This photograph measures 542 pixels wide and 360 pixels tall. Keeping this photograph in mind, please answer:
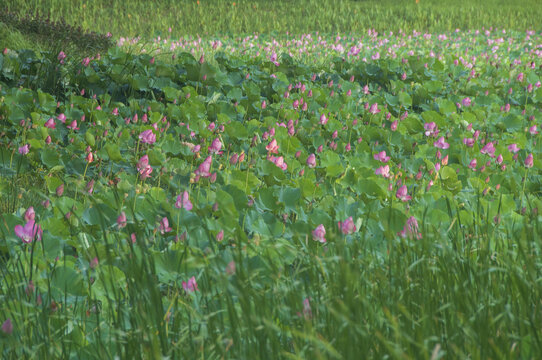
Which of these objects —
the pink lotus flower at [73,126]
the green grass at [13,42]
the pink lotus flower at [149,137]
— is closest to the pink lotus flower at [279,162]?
the pink lotus flower at [149,137]

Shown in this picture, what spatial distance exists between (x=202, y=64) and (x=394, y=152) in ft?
6.67

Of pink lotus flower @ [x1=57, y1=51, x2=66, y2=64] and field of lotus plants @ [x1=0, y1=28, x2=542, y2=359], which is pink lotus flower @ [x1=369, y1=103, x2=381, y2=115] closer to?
field of lotus plants @ [x1=0, y1=28, x2=542, y2=359]

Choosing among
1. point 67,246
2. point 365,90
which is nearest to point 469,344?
point 67,246

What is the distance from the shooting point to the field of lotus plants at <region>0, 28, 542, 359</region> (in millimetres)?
1569

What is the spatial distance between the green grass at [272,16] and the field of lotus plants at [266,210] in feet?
22.5

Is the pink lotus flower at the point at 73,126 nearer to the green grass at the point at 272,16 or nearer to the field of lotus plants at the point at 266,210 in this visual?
the field of lotus plants at the point at 266,210

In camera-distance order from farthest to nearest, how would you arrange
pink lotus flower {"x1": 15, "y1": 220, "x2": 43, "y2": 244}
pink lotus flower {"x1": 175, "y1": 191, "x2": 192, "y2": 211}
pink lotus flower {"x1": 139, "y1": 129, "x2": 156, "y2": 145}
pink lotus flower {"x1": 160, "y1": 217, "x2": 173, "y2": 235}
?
pink lotus flower {"x1": 139, "y1": 129, "x2": 156, "y2": 145} < pink lotus flower {"x1": 160, "y1": 217, "x2": 173, "y2": 235} < pink lotus flower {"x1": 175, "y1": 191, "x2": 192, "y2": 211} < pink lotus flower {"x1": 15, "y1": 220, "x2": 43, "y2": 244}

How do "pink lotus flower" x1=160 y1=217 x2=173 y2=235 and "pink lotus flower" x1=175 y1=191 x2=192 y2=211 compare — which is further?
"pink lotus flower" x1=160 y1=217 x2=173 y2=235

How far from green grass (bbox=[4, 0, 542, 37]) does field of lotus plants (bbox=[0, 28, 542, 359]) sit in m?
6.86

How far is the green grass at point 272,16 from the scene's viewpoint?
14.2 meters

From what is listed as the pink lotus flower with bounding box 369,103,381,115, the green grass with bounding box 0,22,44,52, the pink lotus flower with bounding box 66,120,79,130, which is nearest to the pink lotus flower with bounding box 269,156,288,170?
the pink lotus flower with bounding box 66,120,79,130

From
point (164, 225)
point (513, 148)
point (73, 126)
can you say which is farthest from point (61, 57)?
point (513, 148)

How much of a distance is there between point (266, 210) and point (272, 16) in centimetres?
1355

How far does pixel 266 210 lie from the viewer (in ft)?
10.4
